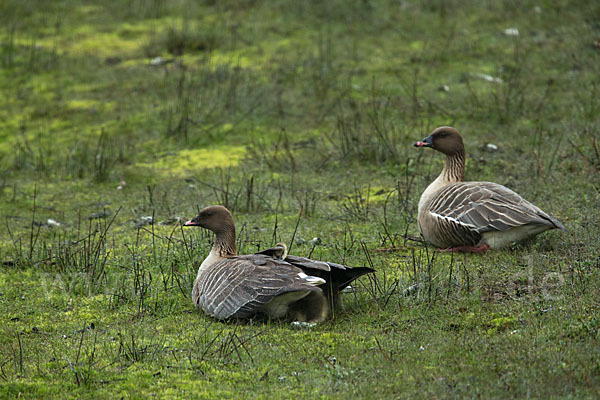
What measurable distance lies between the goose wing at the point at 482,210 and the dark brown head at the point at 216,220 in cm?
233

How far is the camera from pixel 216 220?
7652 mm

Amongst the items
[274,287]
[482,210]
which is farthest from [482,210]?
[274,287]

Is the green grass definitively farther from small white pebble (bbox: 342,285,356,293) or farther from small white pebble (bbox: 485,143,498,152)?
small white pebble (bbox: 485,143,498,152)

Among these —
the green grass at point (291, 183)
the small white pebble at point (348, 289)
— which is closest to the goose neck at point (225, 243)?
the green grass at point (291, 183)

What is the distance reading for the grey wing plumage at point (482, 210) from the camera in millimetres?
7695

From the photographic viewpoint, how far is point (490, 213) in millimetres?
7883

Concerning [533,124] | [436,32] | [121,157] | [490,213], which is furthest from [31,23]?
[490,213]

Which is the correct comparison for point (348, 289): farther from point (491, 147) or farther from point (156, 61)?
point (156, 61)

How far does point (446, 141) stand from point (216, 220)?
3228 millimetres

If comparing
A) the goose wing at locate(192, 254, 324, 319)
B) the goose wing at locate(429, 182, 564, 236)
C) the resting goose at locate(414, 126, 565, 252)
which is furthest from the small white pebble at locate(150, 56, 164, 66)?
the goose wing at locate(192, 254, 324, 319)

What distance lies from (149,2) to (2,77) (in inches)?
177

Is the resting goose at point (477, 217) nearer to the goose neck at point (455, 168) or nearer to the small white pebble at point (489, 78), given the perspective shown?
the goose neck at point (455, 168)

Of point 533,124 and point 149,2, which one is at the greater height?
point 149,2

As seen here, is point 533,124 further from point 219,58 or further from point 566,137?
point 219,58
